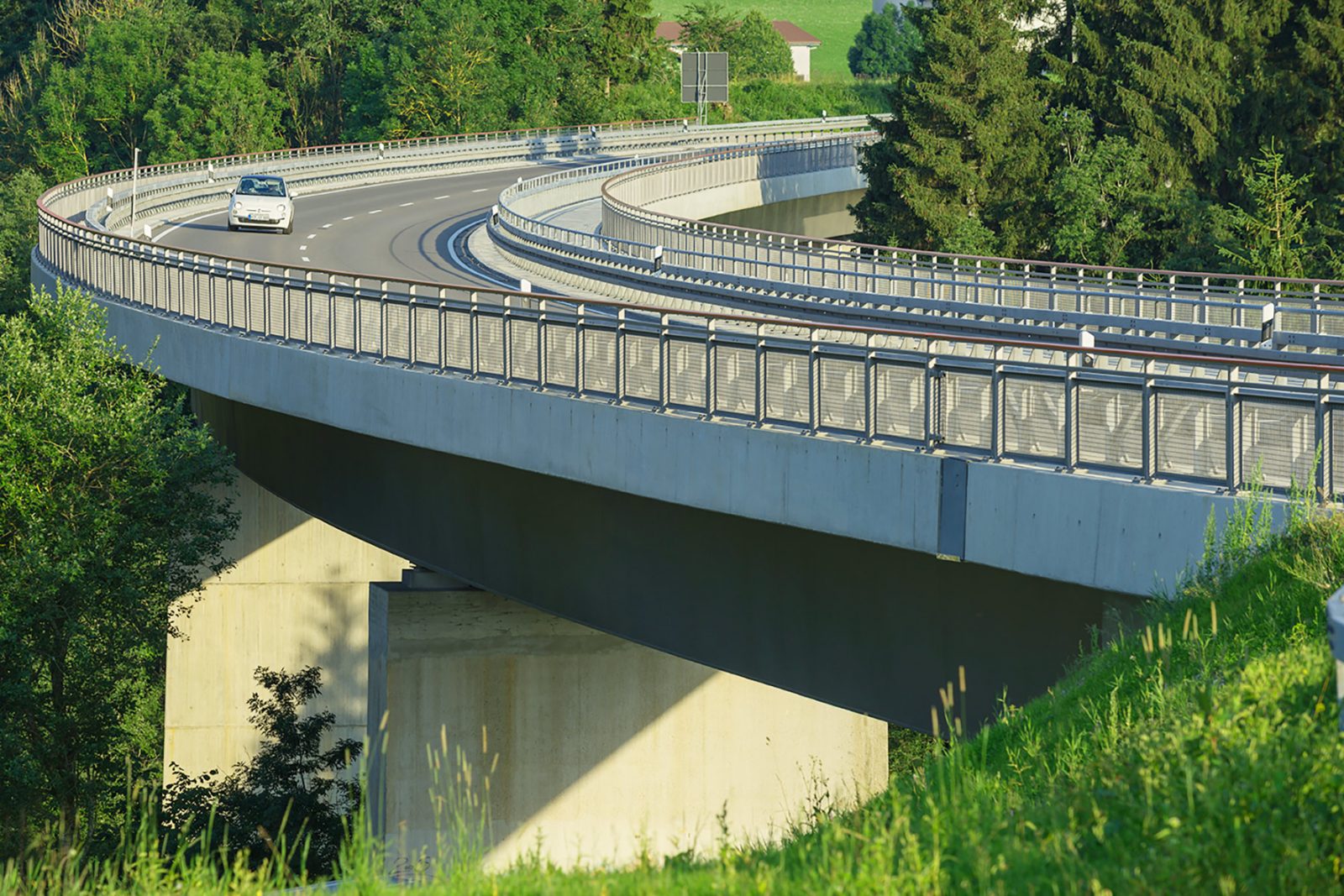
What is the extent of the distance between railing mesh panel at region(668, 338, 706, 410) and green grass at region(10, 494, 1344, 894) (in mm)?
7174

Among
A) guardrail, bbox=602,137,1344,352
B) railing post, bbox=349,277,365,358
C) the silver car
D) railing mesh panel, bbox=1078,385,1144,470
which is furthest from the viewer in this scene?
the silver car

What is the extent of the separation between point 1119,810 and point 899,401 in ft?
24.7

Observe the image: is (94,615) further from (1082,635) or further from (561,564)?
(1082,635)

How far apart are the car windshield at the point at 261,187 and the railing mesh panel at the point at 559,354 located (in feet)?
106

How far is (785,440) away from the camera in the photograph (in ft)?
49.8

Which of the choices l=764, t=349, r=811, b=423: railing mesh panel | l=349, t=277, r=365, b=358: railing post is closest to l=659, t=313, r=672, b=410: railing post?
l=764, t=349, r=811, b=423: railing mesh panel

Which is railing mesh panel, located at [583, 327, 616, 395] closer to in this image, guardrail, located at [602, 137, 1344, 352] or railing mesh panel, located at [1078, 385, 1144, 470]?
railing mesh panel, located at [1078, 385, 1144, 470]

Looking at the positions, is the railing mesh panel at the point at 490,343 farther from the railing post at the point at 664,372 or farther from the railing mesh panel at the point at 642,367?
the railing post at the point at 664,372

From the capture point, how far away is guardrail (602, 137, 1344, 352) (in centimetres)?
2623

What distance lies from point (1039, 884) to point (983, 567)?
734 centimetres

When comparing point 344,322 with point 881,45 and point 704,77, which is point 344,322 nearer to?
point 704,77

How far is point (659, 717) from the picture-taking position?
23.3 meters

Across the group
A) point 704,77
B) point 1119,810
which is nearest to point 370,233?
point 704,77

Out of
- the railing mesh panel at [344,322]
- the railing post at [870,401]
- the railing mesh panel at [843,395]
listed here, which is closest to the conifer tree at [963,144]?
the railing mesh panel at [344,322]
